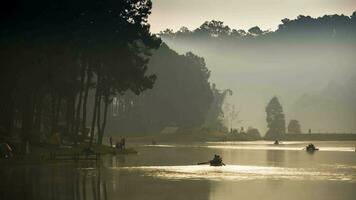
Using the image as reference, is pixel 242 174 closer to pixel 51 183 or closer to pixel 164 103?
pixel 51 183

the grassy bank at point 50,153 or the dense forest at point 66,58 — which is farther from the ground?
the dense forest at point 66,58

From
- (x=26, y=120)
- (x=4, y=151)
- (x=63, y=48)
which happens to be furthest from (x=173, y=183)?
(x=26, y=120)

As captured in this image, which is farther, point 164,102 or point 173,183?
point 164,102

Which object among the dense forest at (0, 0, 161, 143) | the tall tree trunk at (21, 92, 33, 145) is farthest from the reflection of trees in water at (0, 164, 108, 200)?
the dense forest at (0, 0, 161, 143)

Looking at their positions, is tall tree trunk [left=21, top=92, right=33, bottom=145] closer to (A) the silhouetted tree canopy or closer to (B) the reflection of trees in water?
(B) the reflection of trees in water

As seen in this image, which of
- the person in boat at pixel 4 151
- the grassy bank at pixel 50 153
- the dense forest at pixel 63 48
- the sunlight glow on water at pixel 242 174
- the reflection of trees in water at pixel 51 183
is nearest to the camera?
the reflection of trees in water at pixel 51 183

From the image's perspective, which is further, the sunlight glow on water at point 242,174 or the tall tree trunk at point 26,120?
the tall tree trunk at point 26,120

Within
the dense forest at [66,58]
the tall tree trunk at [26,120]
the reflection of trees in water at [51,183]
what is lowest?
the reflection of trees in water at [51,183]

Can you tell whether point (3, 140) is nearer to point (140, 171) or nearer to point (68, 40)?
point (68, 40)

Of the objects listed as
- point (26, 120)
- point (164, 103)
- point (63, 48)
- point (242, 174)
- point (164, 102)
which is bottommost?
point (242, 174)

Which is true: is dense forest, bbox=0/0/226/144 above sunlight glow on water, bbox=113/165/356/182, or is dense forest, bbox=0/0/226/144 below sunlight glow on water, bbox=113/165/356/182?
above

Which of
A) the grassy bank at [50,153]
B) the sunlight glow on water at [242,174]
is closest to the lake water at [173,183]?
the sunlight glow on water at [242,174]

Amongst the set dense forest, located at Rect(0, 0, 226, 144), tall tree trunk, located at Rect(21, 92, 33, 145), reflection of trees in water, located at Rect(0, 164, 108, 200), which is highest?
dense forest, located at Rect(0, 0, 226, 144)

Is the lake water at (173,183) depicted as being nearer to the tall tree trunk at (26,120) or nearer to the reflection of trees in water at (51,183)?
the reflection of trees in water at (51,183)
